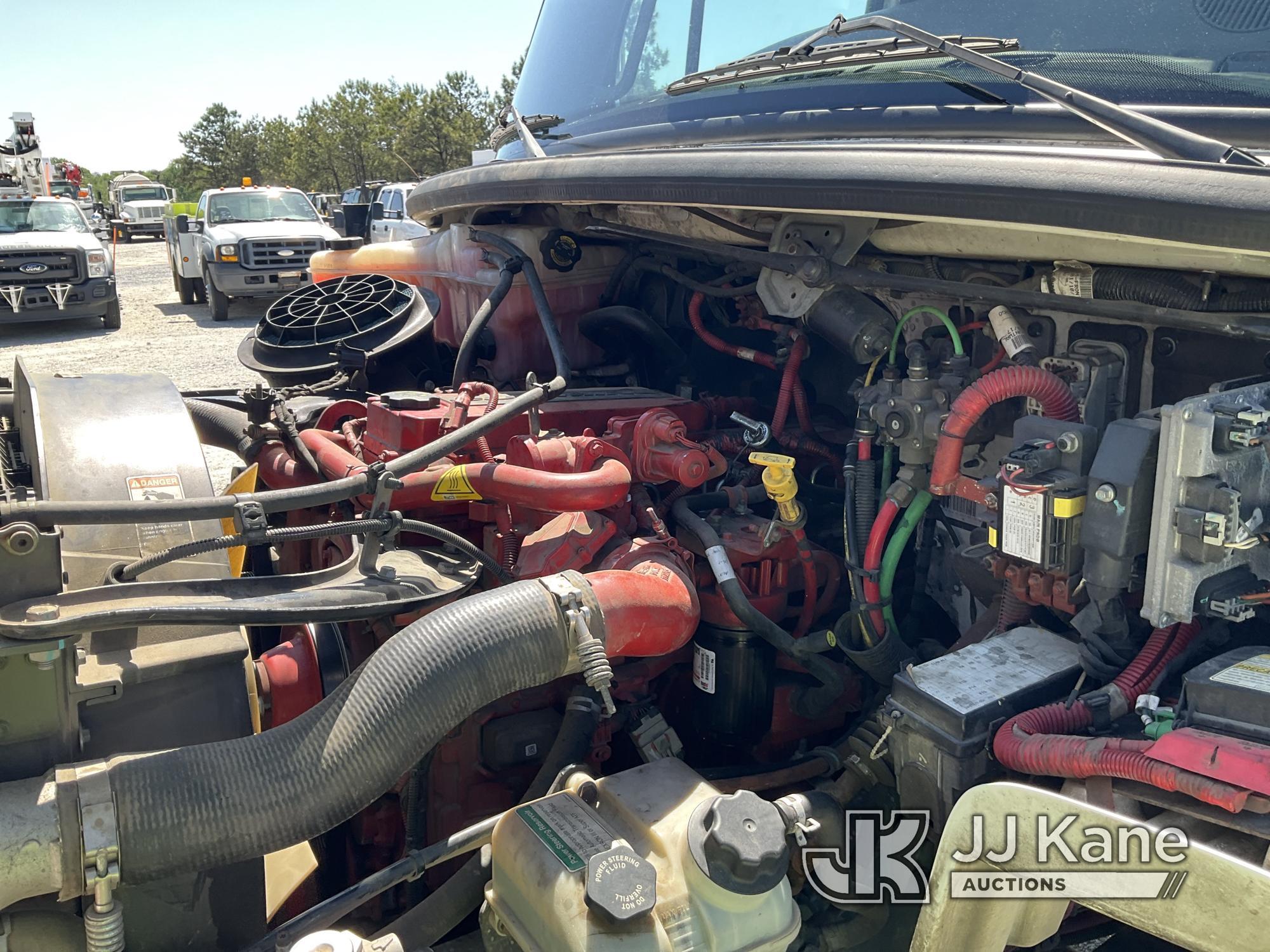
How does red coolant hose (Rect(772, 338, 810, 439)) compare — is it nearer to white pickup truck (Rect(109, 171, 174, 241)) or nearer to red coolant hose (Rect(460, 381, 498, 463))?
red coolant hose (Rect(460, 381, 498, 463))

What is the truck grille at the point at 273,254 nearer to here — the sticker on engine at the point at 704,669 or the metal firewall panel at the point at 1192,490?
the sticker on engine at the point at 704,669

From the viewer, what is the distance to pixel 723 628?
218cm

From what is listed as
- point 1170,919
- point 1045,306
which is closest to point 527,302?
point 1045,306

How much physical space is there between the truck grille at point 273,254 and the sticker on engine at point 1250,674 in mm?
14259

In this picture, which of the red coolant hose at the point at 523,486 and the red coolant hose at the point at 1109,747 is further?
the red coolant hose at the point at 523,486

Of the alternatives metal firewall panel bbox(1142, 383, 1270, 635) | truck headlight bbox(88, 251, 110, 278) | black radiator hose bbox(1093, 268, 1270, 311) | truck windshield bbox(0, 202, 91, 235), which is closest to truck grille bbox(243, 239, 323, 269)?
truck headlight bbox(88, 251, 110, 278)

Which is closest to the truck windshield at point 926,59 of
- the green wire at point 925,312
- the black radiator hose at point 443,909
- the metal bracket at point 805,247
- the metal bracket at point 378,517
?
the metal bracket at point 805,247

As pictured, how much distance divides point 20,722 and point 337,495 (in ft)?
2.02

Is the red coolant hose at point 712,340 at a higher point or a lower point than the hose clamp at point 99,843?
higher

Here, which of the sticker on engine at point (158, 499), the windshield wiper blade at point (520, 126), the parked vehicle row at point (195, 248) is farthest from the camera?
the parked vehicle row at point (195, 248)

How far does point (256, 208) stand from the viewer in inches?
615

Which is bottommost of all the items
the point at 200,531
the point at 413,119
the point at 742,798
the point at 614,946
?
the point at 614,946

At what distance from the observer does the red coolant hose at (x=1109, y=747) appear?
1.28m

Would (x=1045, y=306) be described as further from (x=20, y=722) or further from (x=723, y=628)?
(x=20, y=722)
